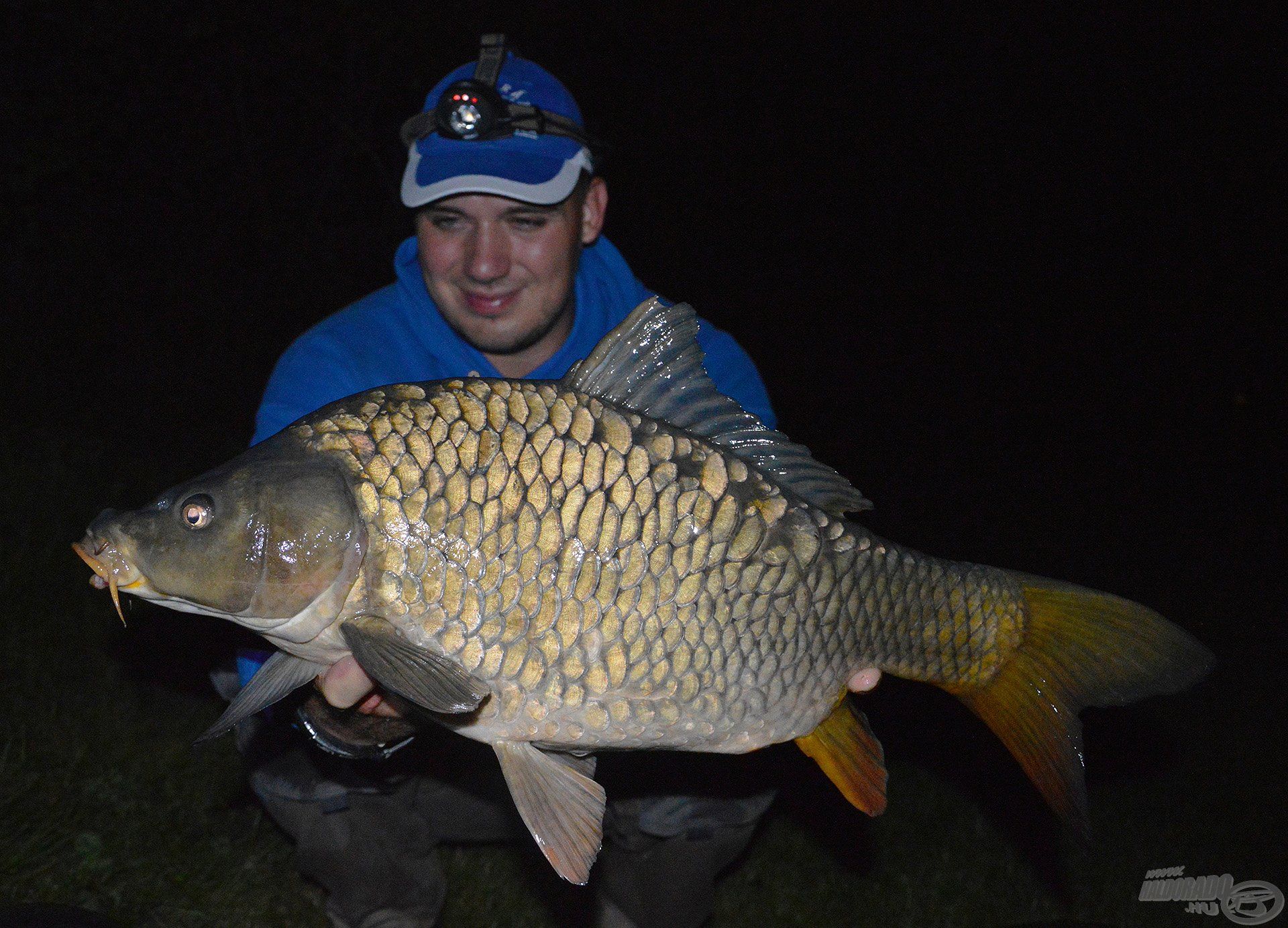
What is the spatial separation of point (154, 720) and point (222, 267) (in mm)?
5128

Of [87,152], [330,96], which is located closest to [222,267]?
[87,152]

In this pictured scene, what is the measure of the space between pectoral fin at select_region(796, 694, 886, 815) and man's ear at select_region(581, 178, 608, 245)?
1216mm

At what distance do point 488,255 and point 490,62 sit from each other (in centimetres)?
42

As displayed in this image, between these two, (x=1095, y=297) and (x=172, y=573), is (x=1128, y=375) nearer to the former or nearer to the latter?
(x=1095, y=297)

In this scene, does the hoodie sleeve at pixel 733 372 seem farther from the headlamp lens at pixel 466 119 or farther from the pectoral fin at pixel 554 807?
the pectoral fin at pixel 554 807

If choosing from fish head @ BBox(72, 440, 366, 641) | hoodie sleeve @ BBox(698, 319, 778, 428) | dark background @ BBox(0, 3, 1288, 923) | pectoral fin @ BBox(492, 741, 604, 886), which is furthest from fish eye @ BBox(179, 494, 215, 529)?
A: dark background @ BBox(0, 3, 1288, 923)

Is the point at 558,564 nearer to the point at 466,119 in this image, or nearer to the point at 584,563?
the point at 584,563

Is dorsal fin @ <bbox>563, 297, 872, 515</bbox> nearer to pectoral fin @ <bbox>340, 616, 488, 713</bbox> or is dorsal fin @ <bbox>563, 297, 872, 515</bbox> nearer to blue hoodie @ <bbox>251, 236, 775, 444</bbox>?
pectoral fin @ <bbox>340, 616, 488, 713</bbox>

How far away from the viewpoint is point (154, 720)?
101 inches

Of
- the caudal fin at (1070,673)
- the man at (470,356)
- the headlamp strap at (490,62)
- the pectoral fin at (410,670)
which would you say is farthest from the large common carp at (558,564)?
the headlamp strap at (490,62)

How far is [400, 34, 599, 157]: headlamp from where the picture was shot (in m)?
2.17

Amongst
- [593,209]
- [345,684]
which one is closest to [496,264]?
[593,209]

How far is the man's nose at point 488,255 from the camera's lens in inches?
84.7

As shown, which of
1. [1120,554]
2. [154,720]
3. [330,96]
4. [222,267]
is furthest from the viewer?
[330,96]
